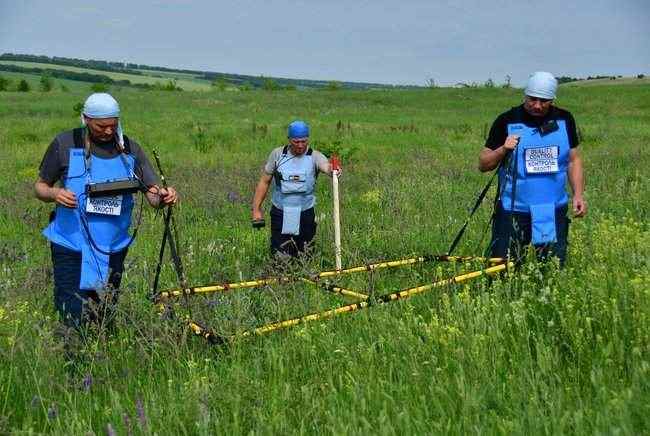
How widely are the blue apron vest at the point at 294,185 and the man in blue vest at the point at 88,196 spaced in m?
2.43

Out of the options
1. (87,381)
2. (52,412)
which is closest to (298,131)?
(87,381)

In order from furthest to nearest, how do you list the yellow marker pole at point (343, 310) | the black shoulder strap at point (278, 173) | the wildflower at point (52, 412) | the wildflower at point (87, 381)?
the black shoulder strap at point (278, 173) < the yellow marker pole at point (343, 310) < the wildflower at point (87, 381) < the wildflower at point (52, 412)

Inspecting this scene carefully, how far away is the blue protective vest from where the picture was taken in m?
5.27

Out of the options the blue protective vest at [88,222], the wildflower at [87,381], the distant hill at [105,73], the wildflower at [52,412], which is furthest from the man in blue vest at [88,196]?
the distant hill at [105,73]

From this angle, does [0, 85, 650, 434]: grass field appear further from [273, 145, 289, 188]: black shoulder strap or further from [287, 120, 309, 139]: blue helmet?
[287, 120, 309, 139]: blue helmet

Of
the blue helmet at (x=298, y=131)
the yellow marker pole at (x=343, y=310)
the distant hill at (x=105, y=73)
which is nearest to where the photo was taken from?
the yellow marker pole at (x=343, y=310)

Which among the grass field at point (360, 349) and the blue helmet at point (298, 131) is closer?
the grass field at point (360, 349)

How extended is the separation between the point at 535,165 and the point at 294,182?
266cm

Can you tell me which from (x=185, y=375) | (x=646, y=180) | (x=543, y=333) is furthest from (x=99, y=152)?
(x=646, y=180)

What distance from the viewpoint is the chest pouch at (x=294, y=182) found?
25.6 ft

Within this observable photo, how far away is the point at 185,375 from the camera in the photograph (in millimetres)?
4418

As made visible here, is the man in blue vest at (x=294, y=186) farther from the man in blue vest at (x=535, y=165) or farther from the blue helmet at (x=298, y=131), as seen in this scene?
the man in blue vest at (x=535, y=165)

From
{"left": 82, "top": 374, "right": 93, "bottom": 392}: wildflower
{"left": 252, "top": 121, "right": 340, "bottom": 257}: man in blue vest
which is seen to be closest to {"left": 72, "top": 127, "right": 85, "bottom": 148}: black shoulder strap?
{"left": 82, "top": 374, "right": 93, "bottom": 392}: wildflower

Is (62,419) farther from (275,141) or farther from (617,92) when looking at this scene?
(617,92)
